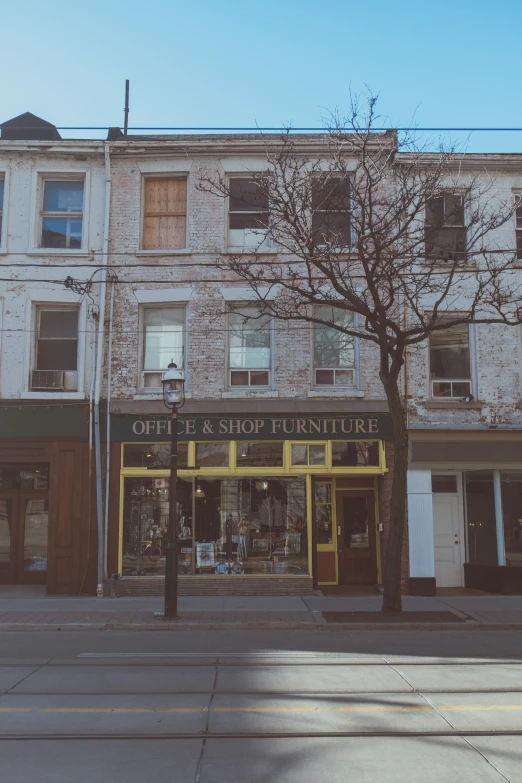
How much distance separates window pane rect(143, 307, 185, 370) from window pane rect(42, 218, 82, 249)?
2456 mm

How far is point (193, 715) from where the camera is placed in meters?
6.64

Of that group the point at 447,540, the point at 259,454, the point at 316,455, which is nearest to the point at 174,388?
the point at 259,454

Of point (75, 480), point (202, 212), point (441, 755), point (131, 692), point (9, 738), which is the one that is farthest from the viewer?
point (202, 212)

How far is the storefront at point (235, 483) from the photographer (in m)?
15.8

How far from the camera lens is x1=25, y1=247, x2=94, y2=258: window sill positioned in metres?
16.5

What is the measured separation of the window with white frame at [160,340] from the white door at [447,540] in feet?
22.7

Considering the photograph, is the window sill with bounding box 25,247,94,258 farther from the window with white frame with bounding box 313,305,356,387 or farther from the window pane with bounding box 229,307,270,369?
the window with white frame with bounding box 313,305,356,387

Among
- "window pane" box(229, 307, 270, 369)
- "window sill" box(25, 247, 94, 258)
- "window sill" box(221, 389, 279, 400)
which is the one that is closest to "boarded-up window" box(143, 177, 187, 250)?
"window sill" box(25, 247, 94, 258)

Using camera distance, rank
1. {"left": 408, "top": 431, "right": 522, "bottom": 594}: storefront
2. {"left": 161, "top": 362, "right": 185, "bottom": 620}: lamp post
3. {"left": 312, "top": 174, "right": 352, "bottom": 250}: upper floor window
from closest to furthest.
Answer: {"left": 161, "top": 362, "right": 185, "bottom": 620}: lamp post < {"left": 312, "top": 174, "right": 352, "bottom": 250}: upper floor window < {"left": 408, "top": 431, "right": 522, "bottom": 594}: storefront

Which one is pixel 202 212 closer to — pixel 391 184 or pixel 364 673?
pixel 391 184

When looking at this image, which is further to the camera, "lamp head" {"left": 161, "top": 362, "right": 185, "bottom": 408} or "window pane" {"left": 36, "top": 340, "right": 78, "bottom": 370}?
"window pane" {"left": 36, "top": 340, "right": 78, "bottom": 370}

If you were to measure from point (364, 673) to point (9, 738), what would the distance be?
4202 millimetres

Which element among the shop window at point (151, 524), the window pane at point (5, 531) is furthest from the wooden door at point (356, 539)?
the window pane at point (5, 531)

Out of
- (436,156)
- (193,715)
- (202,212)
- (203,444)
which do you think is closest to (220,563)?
(203,444)
